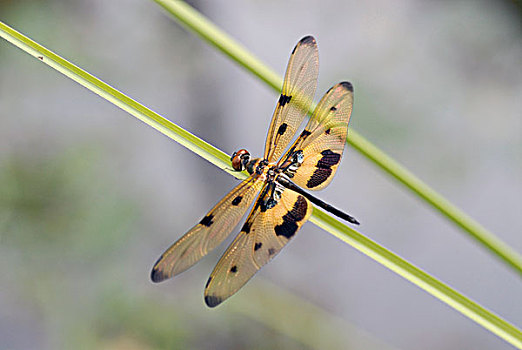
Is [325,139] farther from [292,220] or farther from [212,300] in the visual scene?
[212,300]

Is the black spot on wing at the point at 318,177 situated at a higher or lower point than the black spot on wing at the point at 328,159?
lower

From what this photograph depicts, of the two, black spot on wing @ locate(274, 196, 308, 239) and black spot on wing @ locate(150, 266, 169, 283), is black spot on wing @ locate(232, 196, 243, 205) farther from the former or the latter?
black spot on wing @ locate(150, 266, 169, 283)

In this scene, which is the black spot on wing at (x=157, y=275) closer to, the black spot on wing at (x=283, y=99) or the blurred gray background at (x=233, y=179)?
the black spot on wing at (x=283, y=99)

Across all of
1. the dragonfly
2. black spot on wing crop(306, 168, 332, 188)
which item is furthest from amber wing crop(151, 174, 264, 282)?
black spot on wing crop(306, 168, 332, 188)

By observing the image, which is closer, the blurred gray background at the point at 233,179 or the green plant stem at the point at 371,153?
the green plant stem at the point at 371,153

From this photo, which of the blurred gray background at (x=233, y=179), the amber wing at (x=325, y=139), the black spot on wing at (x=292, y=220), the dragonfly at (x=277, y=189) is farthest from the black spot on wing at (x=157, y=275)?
the blurred gray background at (x=233, y=179)
